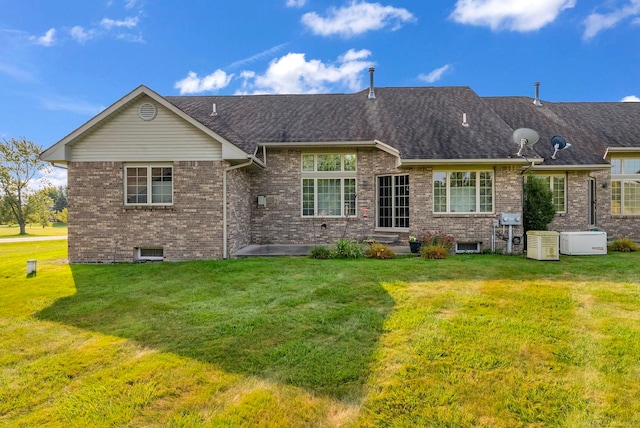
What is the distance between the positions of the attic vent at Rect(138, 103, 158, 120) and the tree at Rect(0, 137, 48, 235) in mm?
27391

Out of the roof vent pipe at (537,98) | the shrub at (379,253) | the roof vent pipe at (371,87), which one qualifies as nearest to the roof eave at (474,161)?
the shrub at (379,253)

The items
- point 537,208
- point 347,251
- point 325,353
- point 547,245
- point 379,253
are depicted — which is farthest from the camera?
point 537,208

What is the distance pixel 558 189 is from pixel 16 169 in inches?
1620

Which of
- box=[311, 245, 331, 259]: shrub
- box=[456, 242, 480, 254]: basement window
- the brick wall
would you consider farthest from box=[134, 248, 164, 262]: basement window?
box=[456, 242, 480, 254]: basement window

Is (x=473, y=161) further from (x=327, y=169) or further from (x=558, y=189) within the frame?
(x=558, y=189)

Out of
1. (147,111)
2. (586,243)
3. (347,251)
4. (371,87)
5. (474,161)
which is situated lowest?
(347,251)

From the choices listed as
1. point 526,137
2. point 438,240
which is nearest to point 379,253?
point 438,240

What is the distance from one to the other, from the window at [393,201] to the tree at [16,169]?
105ft

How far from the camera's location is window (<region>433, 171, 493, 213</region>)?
11.7 meters

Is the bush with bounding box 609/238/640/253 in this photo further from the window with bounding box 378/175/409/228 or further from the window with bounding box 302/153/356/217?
the window with bounding box 302/153/356/217

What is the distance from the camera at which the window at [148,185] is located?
10.4m

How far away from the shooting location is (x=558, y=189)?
13.9 m

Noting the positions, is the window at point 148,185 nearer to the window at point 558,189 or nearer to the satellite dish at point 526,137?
the satellite dish at point 526,137

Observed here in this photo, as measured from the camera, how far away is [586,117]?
645 inches
